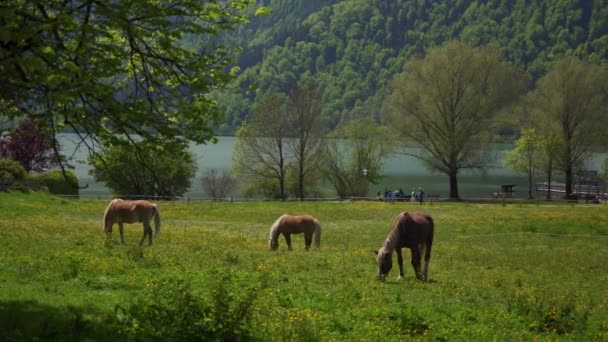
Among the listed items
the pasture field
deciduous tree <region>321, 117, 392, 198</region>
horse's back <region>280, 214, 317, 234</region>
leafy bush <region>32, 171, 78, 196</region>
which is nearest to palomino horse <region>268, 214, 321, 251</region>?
horse's back <region>280, 214, 317, 234</region>

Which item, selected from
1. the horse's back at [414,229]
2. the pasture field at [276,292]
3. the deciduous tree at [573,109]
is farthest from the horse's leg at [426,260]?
the deciduous tree at [573,109]

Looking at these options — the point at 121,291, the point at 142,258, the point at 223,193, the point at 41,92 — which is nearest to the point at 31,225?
the point at 142,258

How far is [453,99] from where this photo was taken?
6781cm

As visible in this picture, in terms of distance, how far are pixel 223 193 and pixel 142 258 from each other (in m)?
71.1

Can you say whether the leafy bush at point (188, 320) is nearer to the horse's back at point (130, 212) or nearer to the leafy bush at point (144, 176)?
the horse's back at point (130, 212)

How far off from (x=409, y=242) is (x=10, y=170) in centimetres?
Answer: 4089

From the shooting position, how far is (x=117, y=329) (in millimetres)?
9719

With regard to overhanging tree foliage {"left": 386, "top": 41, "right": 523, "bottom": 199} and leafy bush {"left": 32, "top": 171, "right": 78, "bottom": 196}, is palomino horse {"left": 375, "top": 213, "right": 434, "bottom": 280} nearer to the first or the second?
leafy bush {"left": 32, "top": 171, "right": 78, "bottom": 196}

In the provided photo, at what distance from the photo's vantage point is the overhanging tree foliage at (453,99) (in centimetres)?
6738

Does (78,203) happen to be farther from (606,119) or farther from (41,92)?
(606,119)

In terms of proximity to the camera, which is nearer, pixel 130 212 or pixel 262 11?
pixel 262 11

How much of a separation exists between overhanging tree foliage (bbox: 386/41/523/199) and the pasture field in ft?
126

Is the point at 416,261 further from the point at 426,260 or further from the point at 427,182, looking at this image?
the point at 427,182

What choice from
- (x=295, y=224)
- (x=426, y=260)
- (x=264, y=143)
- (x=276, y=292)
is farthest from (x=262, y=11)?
(x=264, y=143)
